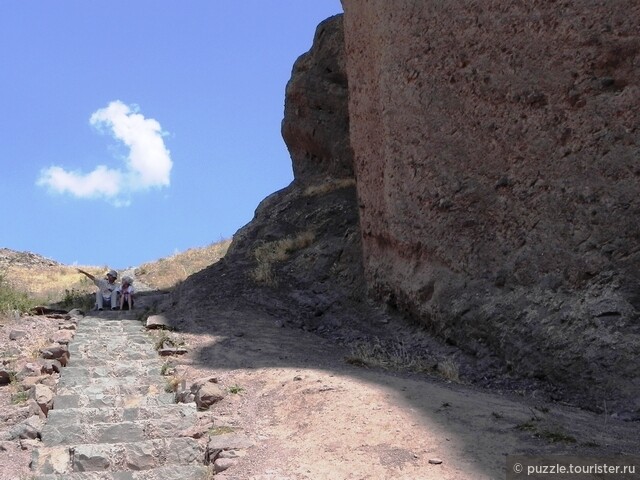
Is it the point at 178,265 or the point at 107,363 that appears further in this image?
the point at 178,265

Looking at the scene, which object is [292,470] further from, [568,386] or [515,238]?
[515,238]

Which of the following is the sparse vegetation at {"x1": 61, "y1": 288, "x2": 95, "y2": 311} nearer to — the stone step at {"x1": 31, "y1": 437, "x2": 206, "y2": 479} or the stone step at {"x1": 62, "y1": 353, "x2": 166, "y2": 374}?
the stone step at {"x1": 62, "y1": 353, "x2": 166, "y2": 374}

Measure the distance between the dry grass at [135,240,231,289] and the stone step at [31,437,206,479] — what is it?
13635 mm

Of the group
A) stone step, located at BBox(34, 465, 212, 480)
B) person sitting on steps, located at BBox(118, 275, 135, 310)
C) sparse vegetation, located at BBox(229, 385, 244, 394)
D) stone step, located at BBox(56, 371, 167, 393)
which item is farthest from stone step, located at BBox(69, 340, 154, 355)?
stone step, located at BBox(34, 465, 212, 480)

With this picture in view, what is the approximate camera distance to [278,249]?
16.0 meters

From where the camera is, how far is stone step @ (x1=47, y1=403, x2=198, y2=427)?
747cm

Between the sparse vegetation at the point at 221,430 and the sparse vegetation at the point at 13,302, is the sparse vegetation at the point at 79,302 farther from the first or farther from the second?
the sparse vegetation at the point at 221,430

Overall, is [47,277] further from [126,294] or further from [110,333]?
[110,333]

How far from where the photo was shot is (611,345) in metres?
8.39

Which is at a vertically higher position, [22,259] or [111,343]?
[22,259]

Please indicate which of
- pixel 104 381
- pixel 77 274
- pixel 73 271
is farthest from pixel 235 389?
pixel 73 271

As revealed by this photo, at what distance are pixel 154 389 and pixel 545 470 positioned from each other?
15.2ft

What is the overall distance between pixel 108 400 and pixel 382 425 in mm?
3158

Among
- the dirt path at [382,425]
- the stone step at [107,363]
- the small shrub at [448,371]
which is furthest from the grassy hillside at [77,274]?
the dirt path at [382,425]
